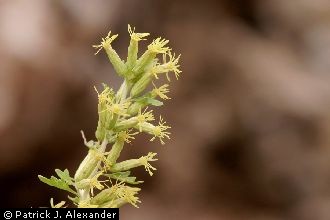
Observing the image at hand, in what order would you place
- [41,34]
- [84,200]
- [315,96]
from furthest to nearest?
[315,96], [41,34], [84,200]

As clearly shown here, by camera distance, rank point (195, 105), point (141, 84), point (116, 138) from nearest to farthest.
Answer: point (116, 138), point (141, 84), point (195, 105)

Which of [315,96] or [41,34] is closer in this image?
[41,34]

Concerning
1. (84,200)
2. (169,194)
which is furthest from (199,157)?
(84,200)

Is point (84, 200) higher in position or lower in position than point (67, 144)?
lower

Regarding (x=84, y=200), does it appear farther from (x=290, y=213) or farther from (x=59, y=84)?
(x=290, y=213)

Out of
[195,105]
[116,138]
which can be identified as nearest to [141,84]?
[116,138]

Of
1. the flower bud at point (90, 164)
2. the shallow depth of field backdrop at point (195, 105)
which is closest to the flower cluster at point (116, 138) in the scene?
the flower bud at point (90, 164)

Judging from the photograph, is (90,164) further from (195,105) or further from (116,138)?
(195,105)

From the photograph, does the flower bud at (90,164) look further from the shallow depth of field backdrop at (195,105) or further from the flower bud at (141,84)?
the shallow depth of field backdrop at (195,105)
